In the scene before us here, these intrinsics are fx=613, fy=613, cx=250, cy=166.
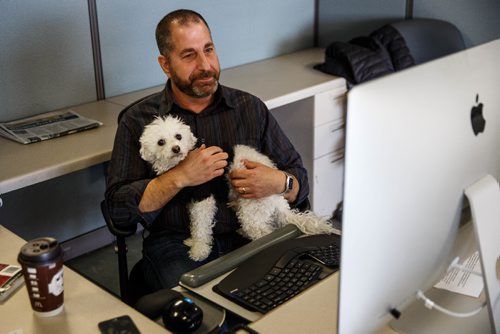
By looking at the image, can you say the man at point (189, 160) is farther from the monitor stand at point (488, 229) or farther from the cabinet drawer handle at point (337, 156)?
the cabinet drawer handle at point (337, 156)

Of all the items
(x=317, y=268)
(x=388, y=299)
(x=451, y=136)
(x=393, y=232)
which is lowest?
(x=317, y=268)

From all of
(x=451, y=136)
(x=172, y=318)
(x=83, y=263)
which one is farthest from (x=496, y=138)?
(x=83, y=263)

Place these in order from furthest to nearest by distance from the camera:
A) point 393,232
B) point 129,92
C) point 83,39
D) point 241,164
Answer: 1. point 129,92
2. point 83,39
3. point 241,164
4. point 393,232

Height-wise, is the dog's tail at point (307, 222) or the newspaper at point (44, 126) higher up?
the newspaper at point (44, 126)

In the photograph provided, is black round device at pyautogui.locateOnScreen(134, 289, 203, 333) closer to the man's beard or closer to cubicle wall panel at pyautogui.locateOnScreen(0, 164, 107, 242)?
the man's beard

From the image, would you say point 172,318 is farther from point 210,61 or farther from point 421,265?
point 210,61

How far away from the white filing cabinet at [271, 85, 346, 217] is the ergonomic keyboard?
1467 mm

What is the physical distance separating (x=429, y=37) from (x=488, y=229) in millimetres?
2369

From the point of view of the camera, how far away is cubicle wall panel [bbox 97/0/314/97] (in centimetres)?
260

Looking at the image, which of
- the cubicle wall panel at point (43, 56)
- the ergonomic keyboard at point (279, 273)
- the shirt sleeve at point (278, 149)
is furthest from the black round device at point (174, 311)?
the cubicle wall panel at point (43, 56)

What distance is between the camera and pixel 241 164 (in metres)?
1.71

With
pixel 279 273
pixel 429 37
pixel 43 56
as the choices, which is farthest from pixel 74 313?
pixel 429 37

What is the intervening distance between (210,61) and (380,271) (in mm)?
1090

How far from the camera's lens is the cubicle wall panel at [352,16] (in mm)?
3309
